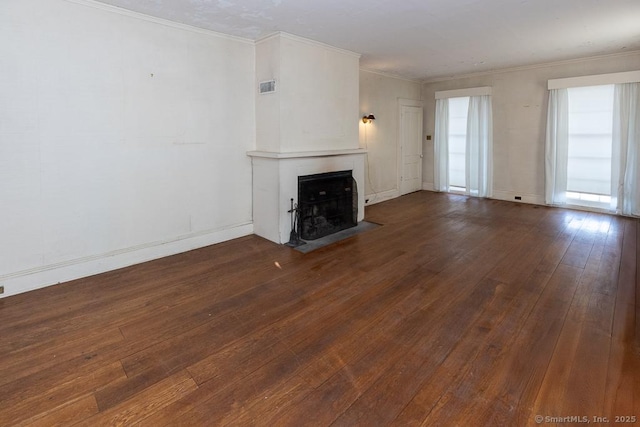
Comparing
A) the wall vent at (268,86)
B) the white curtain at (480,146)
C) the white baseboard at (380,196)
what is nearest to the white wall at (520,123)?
the white curtain at (480,146)

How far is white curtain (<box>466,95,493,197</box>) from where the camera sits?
7.37m

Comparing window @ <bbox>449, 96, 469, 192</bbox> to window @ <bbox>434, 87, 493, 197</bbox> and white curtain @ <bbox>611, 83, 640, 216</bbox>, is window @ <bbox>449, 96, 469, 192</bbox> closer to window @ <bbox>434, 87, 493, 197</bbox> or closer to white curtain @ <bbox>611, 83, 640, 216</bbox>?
window @ <bbox>434, 87, 493, 197</bbox>

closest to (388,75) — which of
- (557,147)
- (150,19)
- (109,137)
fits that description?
(557,147)

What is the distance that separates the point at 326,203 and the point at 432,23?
8.54 feet

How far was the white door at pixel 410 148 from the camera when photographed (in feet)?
25.9

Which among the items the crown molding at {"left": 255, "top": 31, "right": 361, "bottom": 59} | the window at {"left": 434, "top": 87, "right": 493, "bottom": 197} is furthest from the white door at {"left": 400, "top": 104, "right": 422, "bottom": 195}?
the crown molding at {"left": 255, "top": 31, "right": 361, "bottom": 59}

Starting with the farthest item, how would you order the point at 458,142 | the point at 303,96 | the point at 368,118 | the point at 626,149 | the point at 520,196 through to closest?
the point at 458,142
the point at 520,196
the point at 368,118
the point at 626,149
the point at 303,96

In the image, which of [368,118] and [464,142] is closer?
[368,118]

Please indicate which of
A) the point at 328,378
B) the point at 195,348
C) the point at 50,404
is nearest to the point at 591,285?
the point at 328,378

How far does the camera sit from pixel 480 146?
7.49m

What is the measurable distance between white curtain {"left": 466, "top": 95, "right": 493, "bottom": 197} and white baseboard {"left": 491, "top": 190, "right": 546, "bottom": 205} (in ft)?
0.58

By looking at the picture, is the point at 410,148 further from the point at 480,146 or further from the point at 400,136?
the point at 480,146

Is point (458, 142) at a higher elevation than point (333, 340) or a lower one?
higher

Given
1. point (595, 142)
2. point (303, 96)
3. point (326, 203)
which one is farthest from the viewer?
point (595, 142)
